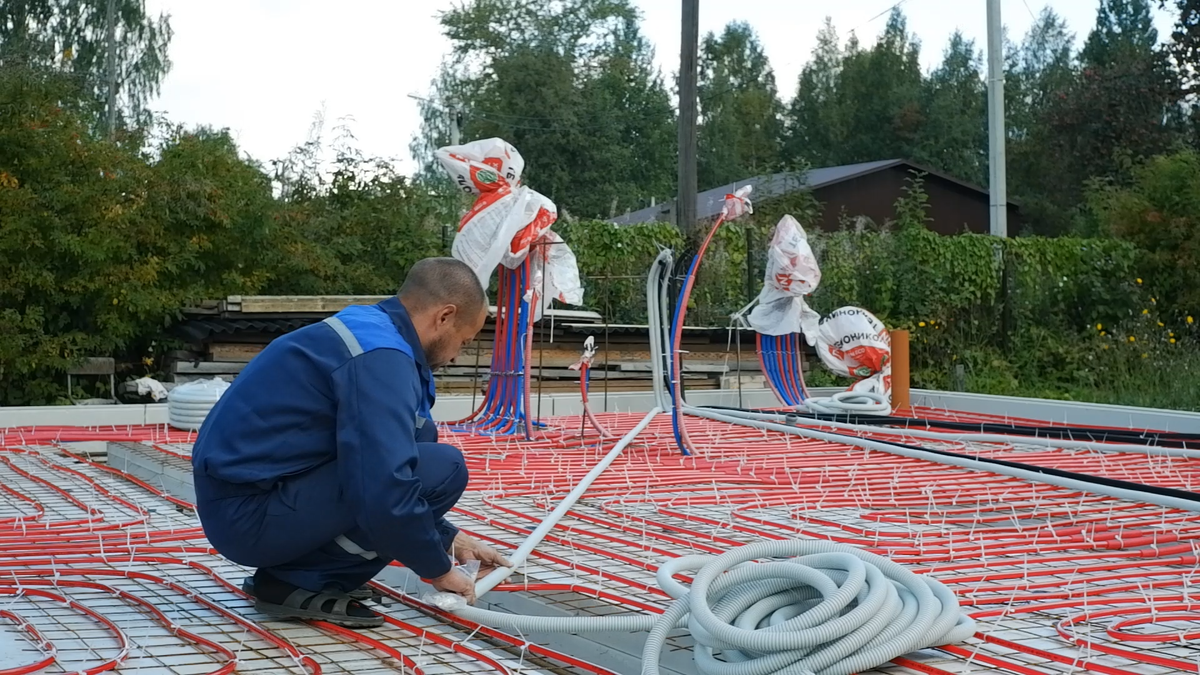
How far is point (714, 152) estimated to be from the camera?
1299 inches

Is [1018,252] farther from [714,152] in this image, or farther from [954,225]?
[714,152]

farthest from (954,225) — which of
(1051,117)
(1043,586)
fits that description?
(1043,586)

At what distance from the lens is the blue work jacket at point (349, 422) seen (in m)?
2.32

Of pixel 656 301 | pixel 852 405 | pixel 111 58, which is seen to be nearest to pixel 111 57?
pixel 111 58

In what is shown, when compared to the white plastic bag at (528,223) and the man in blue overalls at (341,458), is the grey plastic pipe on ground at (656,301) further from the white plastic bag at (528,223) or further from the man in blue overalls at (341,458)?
the man in blue overalls at (341,458)

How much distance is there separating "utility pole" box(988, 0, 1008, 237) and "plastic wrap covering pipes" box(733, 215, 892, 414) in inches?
264

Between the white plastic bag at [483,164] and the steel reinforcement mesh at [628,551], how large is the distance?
134cm

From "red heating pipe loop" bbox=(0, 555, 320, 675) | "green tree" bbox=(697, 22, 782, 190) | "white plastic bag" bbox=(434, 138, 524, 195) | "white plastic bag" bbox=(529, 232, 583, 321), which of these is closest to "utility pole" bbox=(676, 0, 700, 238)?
"white plastic bag" bbox=(529, 232, 583, 321)

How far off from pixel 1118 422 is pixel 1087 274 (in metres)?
4.68

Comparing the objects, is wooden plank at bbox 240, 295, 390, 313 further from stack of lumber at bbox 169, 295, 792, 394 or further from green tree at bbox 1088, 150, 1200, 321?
green tree at bbox 1088, 150, 1200, 321

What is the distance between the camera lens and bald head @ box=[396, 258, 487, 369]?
256 centimetres

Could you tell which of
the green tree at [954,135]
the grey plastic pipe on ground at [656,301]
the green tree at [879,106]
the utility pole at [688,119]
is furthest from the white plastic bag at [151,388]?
the green tree at [879,106]

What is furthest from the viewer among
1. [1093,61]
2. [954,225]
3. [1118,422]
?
[1093,61]

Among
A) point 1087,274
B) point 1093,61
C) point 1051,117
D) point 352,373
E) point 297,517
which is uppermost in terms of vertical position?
point 1093,61
